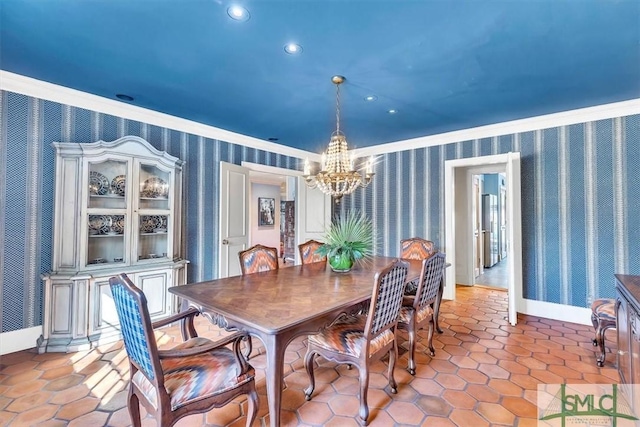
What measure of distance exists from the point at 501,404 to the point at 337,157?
2257mm

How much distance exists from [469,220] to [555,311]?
7.07 feet

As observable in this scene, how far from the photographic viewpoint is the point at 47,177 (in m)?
2.77

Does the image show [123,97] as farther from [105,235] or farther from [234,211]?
[234,211]

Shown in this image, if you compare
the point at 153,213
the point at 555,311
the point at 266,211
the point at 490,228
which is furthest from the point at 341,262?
the point at 490,228

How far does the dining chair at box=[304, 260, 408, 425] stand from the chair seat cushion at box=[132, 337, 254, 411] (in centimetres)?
56

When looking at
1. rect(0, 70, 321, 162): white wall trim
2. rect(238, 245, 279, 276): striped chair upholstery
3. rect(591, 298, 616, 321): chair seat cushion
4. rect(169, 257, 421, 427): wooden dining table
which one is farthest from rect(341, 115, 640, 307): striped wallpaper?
rect(0, 70, 321, 162): white wall trim

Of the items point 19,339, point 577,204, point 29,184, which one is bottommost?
point 19,339

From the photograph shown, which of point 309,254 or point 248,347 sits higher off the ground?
point 309,254

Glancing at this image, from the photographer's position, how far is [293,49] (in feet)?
7.09

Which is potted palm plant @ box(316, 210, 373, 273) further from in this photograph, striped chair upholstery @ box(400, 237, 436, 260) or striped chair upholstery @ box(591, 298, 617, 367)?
striped chair upholstery @ box(591, 298, 617, 367)

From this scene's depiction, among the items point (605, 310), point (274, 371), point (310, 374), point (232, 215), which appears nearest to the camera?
point (274, 371)

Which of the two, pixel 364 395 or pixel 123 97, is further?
pixel 123 97

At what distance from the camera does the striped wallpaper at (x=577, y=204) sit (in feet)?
10.4

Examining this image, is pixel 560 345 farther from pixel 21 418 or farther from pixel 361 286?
pixel 21 418
